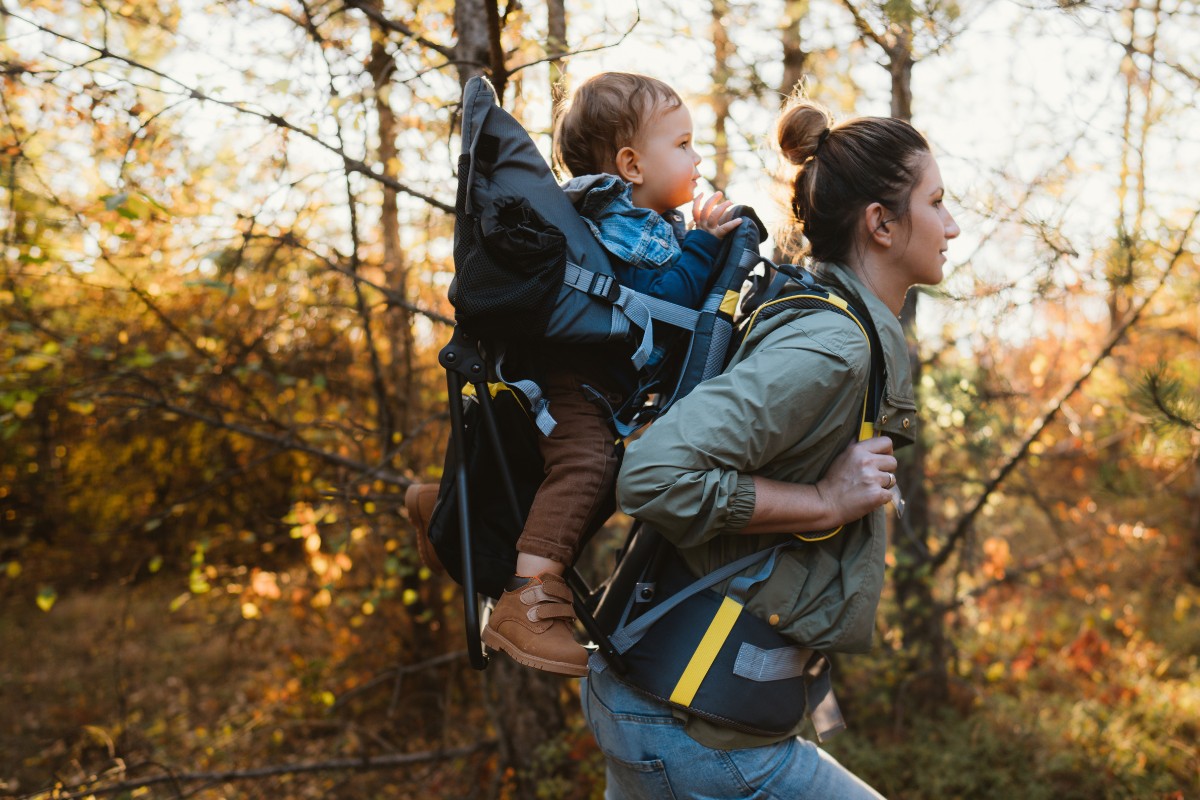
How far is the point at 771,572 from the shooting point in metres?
1.51

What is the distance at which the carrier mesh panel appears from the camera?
1.53 metres

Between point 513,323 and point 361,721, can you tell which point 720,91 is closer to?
point 513,323

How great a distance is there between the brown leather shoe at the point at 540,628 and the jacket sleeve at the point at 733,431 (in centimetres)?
32

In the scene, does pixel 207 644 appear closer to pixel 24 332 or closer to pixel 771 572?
pixel 24 332

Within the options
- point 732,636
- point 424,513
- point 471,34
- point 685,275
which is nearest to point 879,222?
point 685,275

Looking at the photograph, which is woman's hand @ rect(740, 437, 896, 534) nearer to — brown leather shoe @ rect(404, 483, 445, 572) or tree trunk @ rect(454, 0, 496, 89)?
brown leather shoe @ rect(404, 483, 445, 572)

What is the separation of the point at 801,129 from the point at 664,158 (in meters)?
0.32

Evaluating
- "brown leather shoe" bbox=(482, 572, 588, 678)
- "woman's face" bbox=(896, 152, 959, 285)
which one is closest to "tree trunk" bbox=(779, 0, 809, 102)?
"woman's face" bbox=(896, 152, 959, 285)

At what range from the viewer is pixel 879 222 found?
1.71 metres

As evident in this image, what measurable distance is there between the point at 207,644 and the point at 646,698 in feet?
22.4

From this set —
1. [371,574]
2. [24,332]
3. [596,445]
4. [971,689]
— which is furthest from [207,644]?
[596,445]

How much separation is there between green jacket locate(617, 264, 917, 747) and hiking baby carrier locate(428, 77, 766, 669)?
0.21 metres

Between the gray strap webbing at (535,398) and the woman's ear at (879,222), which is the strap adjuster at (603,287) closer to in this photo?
the gray strap webbing at (535,398)

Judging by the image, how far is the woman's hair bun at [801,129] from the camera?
177cm
